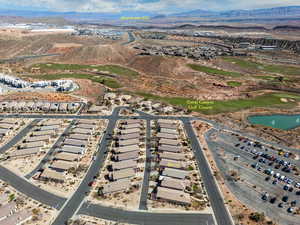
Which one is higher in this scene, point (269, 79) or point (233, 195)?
point (269, 79)

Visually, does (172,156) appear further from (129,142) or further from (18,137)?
(18,137)

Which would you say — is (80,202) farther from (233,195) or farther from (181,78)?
(181,78)

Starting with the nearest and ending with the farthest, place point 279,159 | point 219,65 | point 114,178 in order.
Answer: point 114,178, point 279,159, point 219,65

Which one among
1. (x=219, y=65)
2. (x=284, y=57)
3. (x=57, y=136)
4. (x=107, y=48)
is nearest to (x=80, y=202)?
(x=57, y=136)

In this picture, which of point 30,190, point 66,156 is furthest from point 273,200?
point 30,190

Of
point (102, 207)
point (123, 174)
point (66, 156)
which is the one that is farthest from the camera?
point (66, 156)

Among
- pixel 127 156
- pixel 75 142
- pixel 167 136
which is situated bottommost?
pixel 127 156

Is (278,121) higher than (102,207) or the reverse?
higher

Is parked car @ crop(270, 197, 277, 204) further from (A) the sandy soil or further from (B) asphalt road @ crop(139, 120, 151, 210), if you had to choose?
(B) asphalt road @ crop(139, 120, 151, 210)
